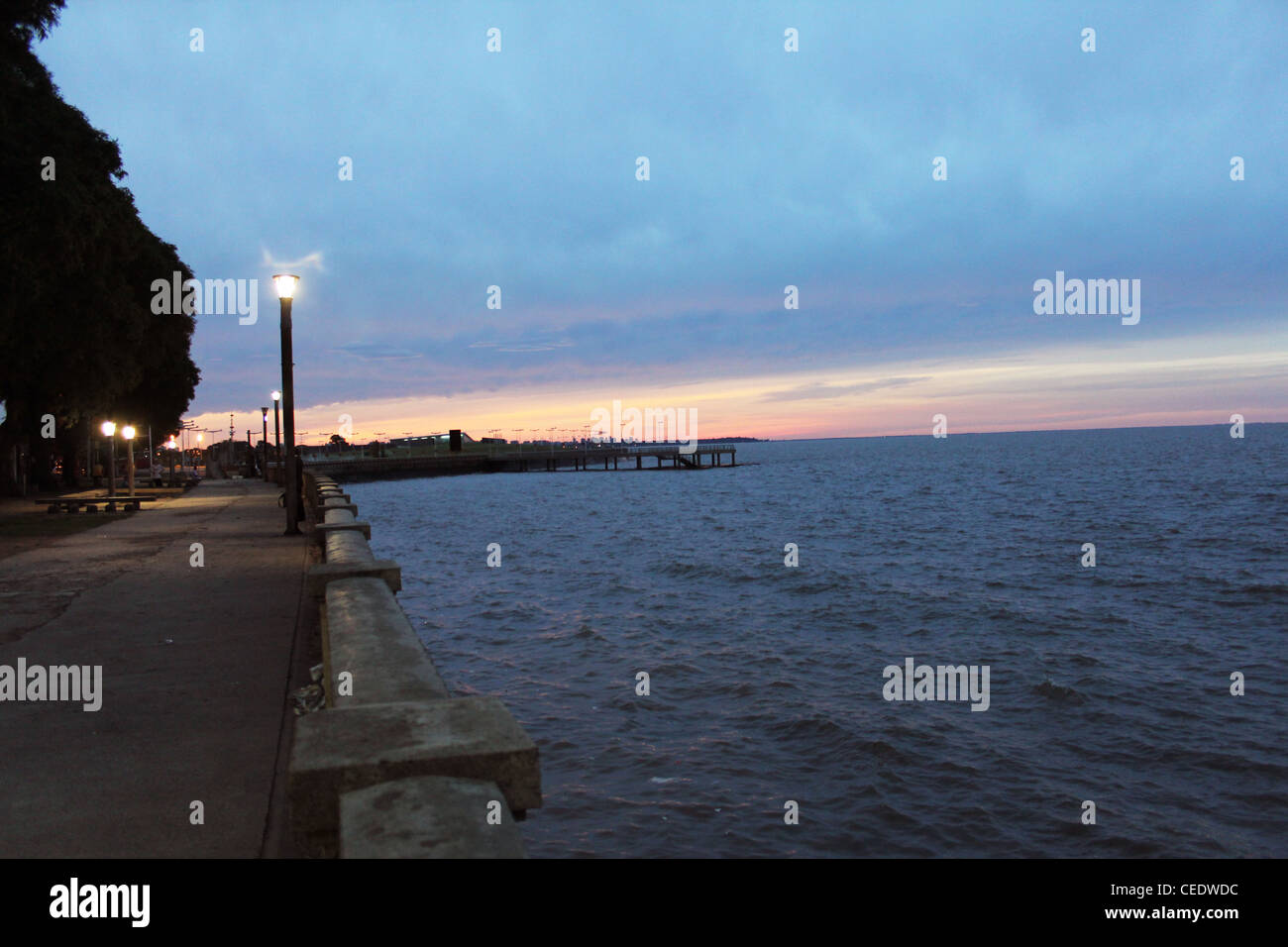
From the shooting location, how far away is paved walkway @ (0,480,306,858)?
381cm

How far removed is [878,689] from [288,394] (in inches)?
487

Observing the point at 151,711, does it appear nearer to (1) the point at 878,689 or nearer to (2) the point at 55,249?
(1) the point at 878,689

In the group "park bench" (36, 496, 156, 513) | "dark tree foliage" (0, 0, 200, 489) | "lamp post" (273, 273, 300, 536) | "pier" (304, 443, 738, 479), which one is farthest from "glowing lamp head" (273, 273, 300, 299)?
"pier" (304, 443, 738, 479)

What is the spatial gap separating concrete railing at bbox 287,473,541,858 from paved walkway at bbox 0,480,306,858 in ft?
2.75

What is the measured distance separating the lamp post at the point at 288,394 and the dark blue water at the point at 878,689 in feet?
10.4

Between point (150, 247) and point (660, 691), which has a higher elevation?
point (150, 247)

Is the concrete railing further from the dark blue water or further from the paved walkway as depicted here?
the dark blue water

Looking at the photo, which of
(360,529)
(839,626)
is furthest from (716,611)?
(360,529)

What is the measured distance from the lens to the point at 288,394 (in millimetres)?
16938
